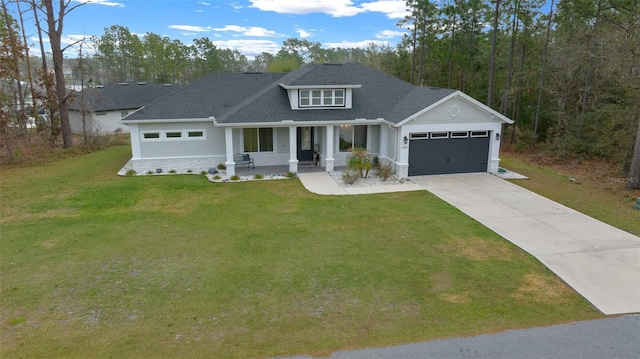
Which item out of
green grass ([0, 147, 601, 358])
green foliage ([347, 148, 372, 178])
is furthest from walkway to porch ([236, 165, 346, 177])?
green grass ([0, 147, 601, 358])

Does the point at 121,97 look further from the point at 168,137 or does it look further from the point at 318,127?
the point at 318,127

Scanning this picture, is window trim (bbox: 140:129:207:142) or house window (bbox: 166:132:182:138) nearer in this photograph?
window trim (bbox: 140:129:207:142)

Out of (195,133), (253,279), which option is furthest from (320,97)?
(253,279)

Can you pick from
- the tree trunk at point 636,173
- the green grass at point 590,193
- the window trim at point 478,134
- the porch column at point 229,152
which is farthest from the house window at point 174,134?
the tree trunk at point 636,173

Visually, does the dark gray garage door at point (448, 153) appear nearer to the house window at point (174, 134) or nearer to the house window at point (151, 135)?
the house window at point (174, 134)

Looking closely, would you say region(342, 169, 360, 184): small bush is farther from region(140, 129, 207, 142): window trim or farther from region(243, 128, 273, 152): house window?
region(140, 129, 207, 142): window trim

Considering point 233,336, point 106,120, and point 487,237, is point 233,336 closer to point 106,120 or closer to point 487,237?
point 487,237
